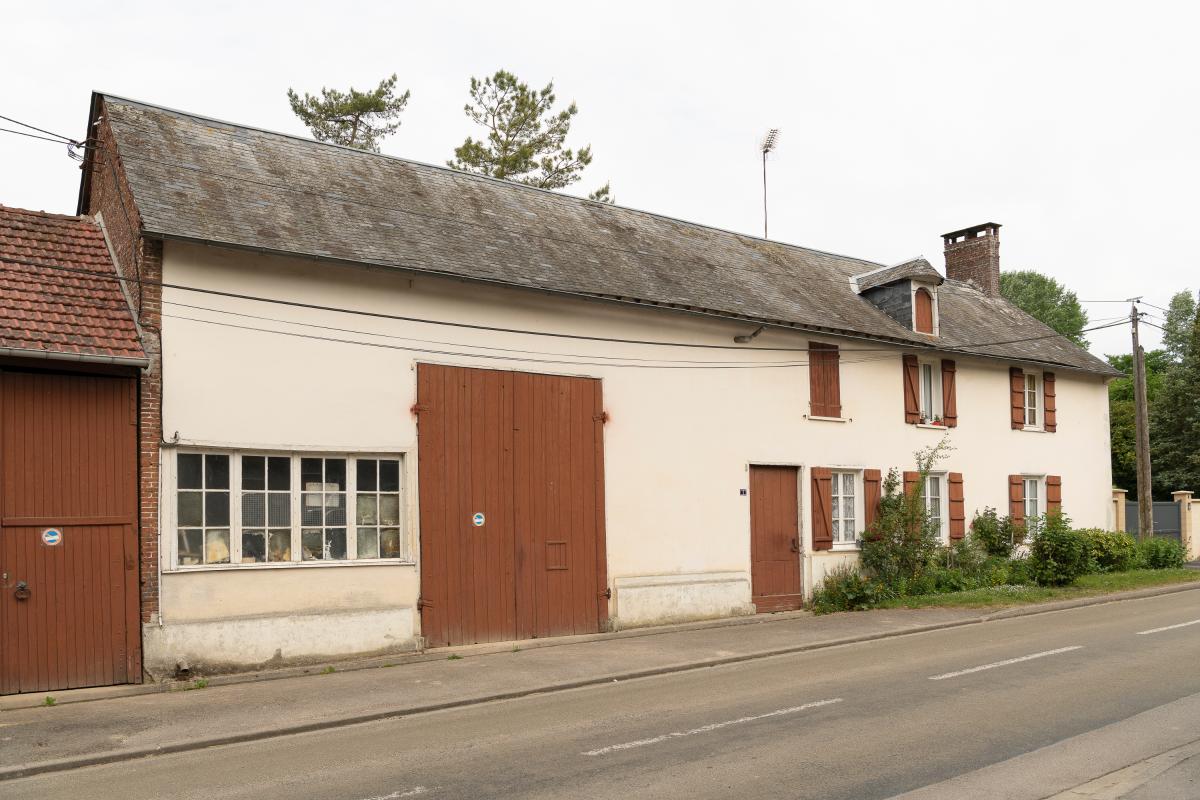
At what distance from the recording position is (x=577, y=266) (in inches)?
646

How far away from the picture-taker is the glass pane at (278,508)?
1280 cm

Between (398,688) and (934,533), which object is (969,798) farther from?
(934,533)

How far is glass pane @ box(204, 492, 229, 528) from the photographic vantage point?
12320 millimetres

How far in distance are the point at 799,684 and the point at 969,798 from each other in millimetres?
4533

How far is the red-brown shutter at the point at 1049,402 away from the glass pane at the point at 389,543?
16744mm

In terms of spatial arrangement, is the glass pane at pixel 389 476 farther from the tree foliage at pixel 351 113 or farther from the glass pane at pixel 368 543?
the tree foliage at pixel 351 113

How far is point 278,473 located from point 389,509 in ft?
5.03

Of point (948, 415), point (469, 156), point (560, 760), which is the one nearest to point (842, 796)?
point (560, 760)

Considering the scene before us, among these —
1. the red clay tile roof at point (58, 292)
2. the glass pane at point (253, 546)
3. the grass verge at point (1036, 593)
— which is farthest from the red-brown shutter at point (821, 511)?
the red clay tile roof at point (58, 292)

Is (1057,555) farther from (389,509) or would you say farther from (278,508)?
(278,508)

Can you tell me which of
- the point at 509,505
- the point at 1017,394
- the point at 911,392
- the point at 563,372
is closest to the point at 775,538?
A: the point at 911,392

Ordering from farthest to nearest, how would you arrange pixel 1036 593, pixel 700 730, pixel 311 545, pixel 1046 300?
1. pixel 1046 300
2. pixel 1036 593
3. pixel 311 545
4. pixel 700 730

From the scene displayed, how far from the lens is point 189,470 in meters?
12.2

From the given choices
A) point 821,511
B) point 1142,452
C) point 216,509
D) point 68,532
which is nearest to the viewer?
point 68,532
